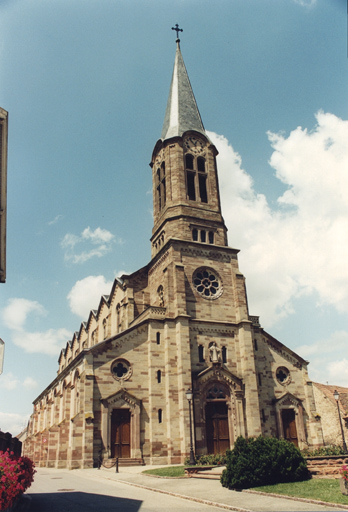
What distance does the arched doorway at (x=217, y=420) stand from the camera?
104 feet

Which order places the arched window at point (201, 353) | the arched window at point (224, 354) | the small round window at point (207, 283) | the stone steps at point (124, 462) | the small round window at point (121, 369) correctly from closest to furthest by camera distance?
the stone steps at point (124, 462), the small round window at point (121, 369), the arched window at point (201, 353), the arched window at point (224, 354), the small round window at point (207, 283)

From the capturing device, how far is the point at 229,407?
3288 centimetres

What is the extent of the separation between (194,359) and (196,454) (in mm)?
6860

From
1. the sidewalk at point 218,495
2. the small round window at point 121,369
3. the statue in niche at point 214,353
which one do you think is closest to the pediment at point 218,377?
the statue in niche at point 214,353

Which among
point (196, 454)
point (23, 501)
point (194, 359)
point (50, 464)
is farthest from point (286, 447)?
point (50, 464)

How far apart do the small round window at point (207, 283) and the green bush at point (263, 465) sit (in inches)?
760

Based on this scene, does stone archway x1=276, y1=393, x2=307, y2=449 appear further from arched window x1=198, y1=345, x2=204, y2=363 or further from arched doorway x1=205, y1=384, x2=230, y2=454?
arched window x1=198, y1=345, x2=204, y2=363

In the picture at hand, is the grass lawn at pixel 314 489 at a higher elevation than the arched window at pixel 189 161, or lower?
lower

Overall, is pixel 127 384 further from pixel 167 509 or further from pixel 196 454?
pixel 167 509

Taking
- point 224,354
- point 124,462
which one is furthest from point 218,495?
point 224,354

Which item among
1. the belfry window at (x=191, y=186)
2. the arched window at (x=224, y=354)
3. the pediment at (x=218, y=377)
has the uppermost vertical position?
the belfry window at (x=191, y=186)

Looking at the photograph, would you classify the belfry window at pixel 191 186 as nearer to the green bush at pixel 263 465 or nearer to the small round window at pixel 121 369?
the small round window at pixel 121 369

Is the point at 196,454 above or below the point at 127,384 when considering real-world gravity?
below

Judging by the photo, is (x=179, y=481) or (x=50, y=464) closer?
(x=179, y=481)
